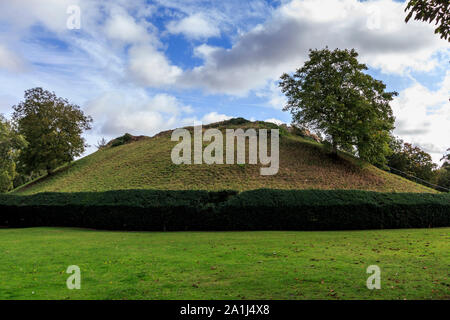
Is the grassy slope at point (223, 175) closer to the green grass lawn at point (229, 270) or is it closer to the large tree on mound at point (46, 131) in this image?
the large tree on mound at point (46, 131)

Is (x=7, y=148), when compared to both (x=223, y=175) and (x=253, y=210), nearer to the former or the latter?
(x=223, y=175)

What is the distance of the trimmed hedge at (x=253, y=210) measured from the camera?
56.0 ft

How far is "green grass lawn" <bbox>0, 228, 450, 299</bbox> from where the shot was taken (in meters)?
5.93

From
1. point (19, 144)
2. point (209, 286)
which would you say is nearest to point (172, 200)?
point (209, 286)

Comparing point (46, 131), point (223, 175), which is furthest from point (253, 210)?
point (46, 131)

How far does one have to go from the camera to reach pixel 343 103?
29578mm

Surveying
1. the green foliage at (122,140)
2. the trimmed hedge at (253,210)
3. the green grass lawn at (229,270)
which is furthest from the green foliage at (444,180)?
the green foliage at (122,140)

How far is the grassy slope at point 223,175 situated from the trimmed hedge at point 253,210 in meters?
7.55

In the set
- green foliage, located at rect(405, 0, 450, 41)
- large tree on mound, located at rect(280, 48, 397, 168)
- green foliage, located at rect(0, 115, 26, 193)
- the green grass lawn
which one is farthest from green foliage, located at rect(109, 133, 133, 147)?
green foliage, located at rect(405, 0, 450, 41)

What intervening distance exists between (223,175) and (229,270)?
20.4m

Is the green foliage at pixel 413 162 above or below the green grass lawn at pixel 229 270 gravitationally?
above

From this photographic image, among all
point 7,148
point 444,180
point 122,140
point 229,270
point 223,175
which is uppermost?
point 122,140
